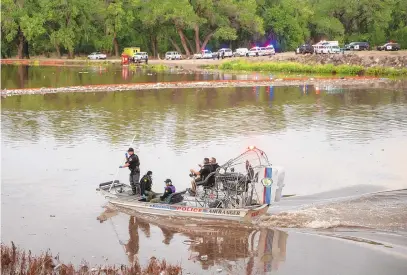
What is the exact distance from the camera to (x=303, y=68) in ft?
225

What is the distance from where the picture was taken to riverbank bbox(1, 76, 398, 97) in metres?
50.7

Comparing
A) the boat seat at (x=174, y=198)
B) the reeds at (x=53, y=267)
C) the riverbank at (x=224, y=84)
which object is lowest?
the reeds at (x=53, y=267)

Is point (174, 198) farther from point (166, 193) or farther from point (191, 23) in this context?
point (191, 23)

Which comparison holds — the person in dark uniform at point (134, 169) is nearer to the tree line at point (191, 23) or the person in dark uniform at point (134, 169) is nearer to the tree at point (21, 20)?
the tree line at point (191, 23)

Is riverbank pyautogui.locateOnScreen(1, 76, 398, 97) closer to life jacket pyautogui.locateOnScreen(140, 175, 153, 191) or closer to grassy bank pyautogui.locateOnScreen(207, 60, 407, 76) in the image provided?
grassy bank pyautogui.locateOnScreen(207, 60, 407, 76)

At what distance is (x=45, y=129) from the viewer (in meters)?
31.4

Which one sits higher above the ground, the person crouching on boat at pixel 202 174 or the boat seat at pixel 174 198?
the person crouching on boat at pixel 202 174

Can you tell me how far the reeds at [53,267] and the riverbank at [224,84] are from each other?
3655cm

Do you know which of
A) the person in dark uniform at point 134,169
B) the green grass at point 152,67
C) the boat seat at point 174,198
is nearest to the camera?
the boat seat at point 174,198

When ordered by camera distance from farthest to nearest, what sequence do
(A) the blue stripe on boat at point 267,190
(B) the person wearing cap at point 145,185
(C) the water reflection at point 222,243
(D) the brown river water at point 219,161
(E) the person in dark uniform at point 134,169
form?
(E) the person in dark uniform at point 134,169
(B) the person wearing cap at point 145,185
(A) the blue stripe on boat at point 267,190
(D) the brown river water at point 219,161
(C) the water reflection at point 222,243

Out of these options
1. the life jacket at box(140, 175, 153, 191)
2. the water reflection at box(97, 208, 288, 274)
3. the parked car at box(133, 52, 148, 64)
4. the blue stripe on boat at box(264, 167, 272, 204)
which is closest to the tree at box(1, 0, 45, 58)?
the parked car at box(133, 52, 148, 64)

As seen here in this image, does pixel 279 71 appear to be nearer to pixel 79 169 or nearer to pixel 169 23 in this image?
pixel 169 23

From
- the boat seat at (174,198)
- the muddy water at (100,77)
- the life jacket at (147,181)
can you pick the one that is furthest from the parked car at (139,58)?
the boat seat at (174,198)

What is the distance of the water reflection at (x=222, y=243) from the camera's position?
14203mm
